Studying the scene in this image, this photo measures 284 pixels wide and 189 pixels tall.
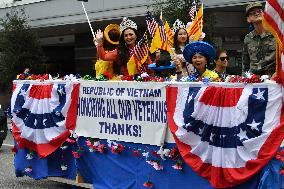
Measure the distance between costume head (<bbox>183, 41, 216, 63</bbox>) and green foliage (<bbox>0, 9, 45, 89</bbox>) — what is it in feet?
56.7

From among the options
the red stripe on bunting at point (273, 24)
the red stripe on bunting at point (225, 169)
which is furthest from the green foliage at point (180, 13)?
the red stripe on bunting at point (273, 24)

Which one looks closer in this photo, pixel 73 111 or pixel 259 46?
pixel 259 46

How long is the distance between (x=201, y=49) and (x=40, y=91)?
261 cm

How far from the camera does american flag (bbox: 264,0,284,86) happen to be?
4.48 m

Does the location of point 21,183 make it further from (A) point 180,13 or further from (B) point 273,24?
(A) point 180,13

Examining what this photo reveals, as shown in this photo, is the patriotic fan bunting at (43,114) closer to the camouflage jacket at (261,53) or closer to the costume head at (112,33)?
the costume head at (112,33)

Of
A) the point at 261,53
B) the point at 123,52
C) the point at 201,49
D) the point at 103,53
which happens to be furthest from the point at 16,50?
the point at 261,53

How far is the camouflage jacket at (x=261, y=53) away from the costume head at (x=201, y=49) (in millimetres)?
507

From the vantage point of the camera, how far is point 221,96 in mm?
4852

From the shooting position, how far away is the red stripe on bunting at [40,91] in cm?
717

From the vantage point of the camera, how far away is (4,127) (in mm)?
12156

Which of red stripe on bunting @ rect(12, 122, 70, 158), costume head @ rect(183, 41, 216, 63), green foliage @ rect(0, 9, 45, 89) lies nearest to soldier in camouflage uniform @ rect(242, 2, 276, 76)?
costume head @ rect(183, 41, 216, 63)

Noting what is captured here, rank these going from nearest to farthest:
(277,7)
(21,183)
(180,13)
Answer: (277,7) → (21,183) → (180,13)

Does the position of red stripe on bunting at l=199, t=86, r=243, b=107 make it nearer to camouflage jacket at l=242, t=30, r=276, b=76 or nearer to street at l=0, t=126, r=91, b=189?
camouflage jacket at l=242, t=30, r=276, b=76
